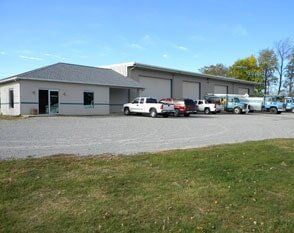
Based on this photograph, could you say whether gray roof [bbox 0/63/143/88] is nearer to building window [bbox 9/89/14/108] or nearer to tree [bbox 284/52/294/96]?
building window [bbox 9/89/14/108]

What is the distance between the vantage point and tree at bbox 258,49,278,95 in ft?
275

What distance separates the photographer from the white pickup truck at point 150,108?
32.6 meters

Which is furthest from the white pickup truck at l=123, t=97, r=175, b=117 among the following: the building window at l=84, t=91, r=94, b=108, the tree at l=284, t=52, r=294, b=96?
the tree at l=284, t=52, r=294, b=96

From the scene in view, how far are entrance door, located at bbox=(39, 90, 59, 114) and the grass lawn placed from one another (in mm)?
21896

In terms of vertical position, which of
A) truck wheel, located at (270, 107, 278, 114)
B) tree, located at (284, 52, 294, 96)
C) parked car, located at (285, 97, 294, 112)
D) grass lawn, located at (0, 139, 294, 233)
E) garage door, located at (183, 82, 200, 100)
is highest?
tree, located at (284, 52, 294, 96)

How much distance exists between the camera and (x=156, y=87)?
4316cm

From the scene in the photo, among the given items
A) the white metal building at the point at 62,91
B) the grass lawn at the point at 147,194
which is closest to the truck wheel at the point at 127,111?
the white metal building at the point at 62,91

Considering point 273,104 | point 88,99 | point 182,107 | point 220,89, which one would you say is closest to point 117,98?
point 88,99

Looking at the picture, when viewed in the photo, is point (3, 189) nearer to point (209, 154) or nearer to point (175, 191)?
point (175, 191)

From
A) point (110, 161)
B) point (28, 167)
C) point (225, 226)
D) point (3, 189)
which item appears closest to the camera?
point (225, 226)

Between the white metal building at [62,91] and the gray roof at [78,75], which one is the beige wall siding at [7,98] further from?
the gray roof at [78,75]

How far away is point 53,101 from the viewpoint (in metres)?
30.8

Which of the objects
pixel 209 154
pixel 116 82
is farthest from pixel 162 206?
pixel 116 82

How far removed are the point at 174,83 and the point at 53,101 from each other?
18.4m
